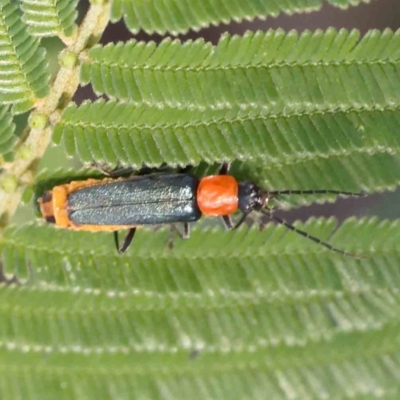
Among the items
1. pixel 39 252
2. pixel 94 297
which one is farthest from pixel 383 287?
pixel 39 252

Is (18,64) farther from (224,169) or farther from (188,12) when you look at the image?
(224,169)

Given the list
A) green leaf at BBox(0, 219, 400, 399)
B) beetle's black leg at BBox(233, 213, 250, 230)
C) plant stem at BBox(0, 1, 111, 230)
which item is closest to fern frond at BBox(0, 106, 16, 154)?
plant stem at BBox(0, 1, 111, 230)

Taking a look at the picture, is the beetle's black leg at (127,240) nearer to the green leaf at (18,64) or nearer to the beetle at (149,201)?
the beetle at (149,201)

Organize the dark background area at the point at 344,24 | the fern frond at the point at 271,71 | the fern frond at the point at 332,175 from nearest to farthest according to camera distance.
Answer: the fern frond at the point at 271,71, the fern frond at the point at 332,175, the dark background area at the point at 344,24

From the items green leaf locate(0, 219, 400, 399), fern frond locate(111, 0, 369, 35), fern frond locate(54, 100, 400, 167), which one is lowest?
green leaf locate(0, 219, 400, 399)

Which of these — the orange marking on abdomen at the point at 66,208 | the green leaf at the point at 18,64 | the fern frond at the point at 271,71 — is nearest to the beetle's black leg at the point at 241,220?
the orange marking on abdomen at the point at 66,208

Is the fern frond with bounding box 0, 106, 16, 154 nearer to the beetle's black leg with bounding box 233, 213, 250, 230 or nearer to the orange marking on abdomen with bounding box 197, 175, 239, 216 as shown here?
the orange marking on abdomen with bounding box 197, 175, 239, 216
